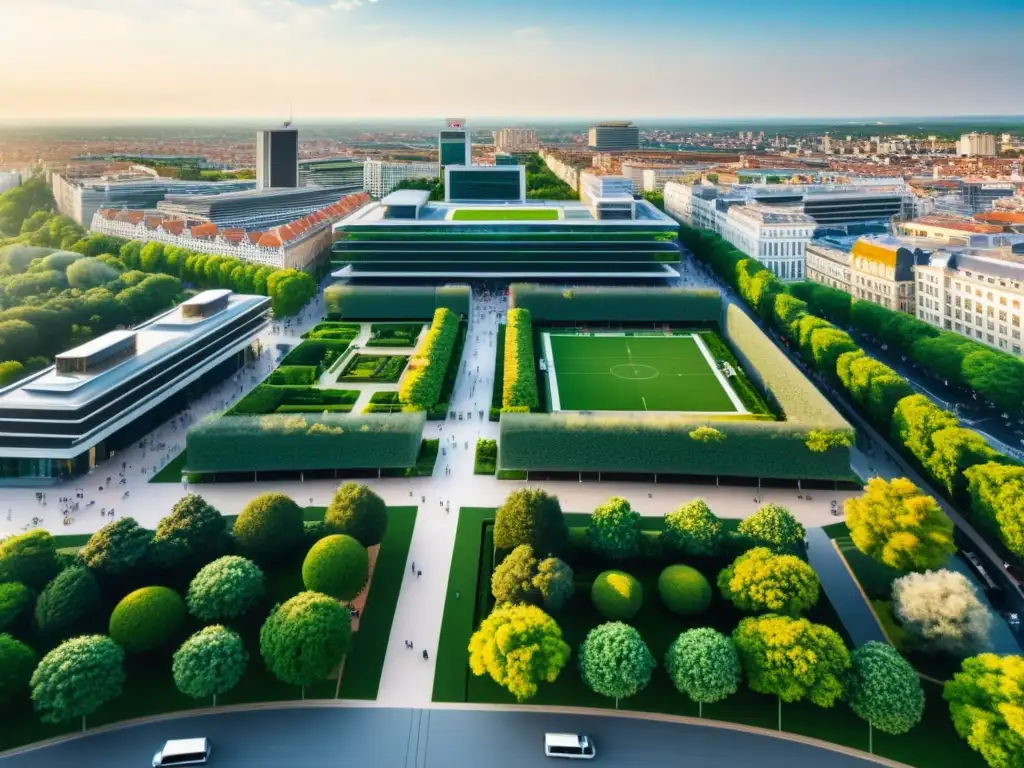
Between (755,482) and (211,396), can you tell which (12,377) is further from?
(755,482)

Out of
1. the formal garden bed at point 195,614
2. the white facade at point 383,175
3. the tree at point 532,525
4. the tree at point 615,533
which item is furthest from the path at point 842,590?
the white facade at point 383,175

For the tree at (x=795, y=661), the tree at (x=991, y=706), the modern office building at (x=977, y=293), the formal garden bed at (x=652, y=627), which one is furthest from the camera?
the modern office building at (x=977, y=293)

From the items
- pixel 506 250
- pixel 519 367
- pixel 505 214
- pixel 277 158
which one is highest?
pixel 277 158

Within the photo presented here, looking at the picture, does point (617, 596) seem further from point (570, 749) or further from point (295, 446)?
point (295, 446)

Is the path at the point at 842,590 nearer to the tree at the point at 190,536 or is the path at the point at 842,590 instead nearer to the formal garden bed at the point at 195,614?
the formal garden bed at the point at 195,614

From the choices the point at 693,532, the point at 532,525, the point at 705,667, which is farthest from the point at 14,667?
the point at 693,532

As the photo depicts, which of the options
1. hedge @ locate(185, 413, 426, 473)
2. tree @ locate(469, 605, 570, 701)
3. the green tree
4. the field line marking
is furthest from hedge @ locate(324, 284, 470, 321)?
the green tree

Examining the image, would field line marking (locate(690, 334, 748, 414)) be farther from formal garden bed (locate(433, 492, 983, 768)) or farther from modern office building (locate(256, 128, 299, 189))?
modern office building (locate(256, 128, 299, 189))
